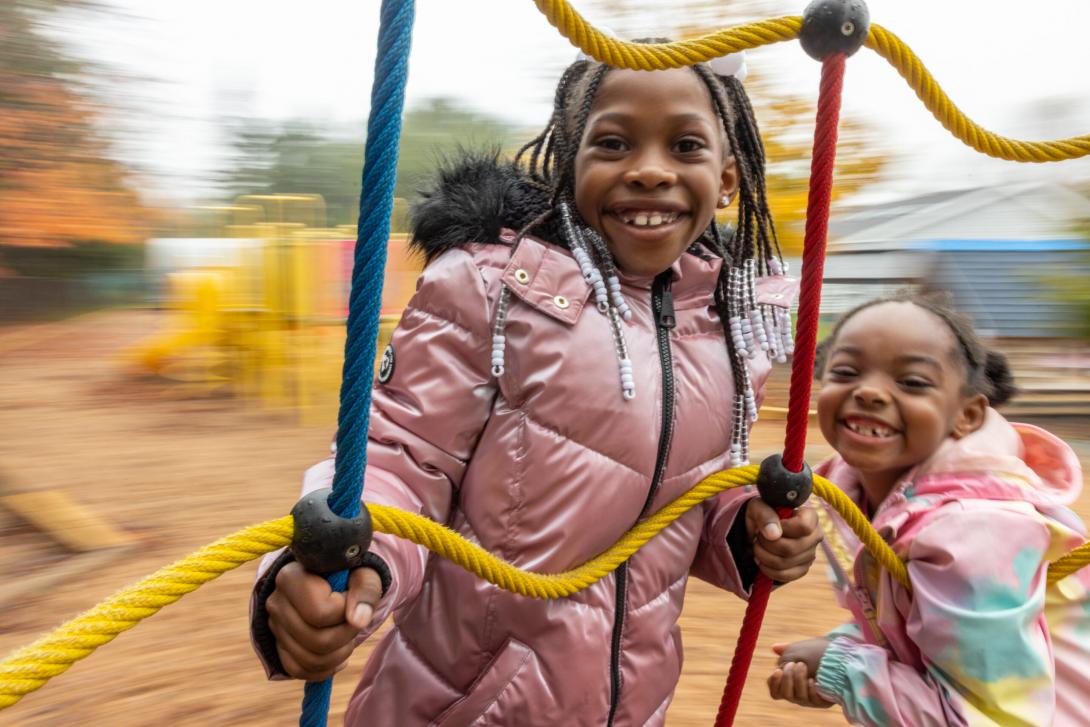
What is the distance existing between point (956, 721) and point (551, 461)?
55 cm

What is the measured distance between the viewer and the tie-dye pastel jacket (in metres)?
0.96

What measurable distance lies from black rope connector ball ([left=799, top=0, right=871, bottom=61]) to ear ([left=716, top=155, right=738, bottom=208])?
0.19 m

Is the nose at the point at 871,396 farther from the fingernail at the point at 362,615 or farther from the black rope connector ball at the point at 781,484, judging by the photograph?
the fingernail at the point at 362,615

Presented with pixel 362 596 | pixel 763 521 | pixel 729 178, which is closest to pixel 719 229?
pixel 729 178

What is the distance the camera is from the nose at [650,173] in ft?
3.17

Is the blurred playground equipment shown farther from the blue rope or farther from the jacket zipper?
the blue rope

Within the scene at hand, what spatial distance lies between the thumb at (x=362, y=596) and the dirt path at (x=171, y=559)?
144cm

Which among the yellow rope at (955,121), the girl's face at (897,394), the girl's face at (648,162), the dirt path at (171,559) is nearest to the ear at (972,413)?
the girl's face at (897,394)

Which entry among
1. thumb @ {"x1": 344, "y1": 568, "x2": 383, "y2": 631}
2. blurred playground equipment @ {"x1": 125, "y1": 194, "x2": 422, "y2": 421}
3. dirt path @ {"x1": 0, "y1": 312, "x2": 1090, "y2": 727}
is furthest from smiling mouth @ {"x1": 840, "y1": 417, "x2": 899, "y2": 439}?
blurred playground equipment @ {"x1": 125, "y1": 194, "x2": 422, "y2": 421}

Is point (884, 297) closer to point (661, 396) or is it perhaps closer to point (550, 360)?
point (661, 396)

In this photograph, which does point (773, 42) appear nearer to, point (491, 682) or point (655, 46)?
point (655, 46)

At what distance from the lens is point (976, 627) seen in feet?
3.12

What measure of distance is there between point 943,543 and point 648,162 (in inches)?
22.0

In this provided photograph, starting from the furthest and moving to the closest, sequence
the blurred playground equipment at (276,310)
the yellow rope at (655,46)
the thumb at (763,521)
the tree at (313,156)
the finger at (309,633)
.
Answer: the tree at (313,156) → the blurred playground equipment at (276,310) → the thumb at (763,521) → the yellow rope at (655,46) → the finger at (309,633)
